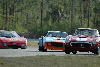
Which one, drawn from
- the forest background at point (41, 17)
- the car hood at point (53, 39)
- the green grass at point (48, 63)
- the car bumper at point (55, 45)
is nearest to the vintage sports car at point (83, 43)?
the car bumper at point (55, 45)

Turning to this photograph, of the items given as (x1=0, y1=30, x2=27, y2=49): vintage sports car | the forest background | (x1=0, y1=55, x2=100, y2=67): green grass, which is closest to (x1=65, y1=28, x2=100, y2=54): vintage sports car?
(x1=0, y1=55, x2=100, y2=67): green grass

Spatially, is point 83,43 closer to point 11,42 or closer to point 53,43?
point 53,43

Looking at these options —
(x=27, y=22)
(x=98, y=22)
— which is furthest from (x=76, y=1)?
(x=98, y=22)

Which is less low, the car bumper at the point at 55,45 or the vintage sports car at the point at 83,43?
the vintage sports car at the point at 83,43

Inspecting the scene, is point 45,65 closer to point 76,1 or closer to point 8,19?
point 8,19

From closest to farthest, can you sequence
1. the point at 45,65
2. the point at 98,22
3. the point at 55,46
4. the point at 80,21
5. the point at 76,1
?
the point at 45,65 → the point at 55,46 → the point at 98,22 → the point at 80,21 → the point at 76,1

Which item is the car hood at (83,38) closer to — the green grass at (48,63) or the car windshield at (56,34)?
the car windshield at (56,34)

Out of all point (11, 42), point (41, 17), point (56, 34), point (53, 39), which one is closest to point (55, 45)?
point (53, 39)

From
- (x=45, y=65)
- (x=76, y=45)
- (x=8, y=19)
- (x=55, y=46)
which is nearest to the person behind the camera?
(x=45, y=65)

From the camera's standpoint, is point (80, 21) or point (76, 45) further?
point (80, 21)

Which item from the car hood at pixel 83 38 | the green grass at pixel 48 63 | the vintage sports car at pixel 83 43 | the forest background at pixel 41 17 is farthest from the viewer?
the forest background at pixel 41 17

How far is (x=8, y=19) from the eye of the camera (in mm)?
80938

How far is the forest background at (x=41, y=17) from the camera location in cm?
6612

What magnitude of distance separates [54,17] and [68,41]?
57.0 metres
